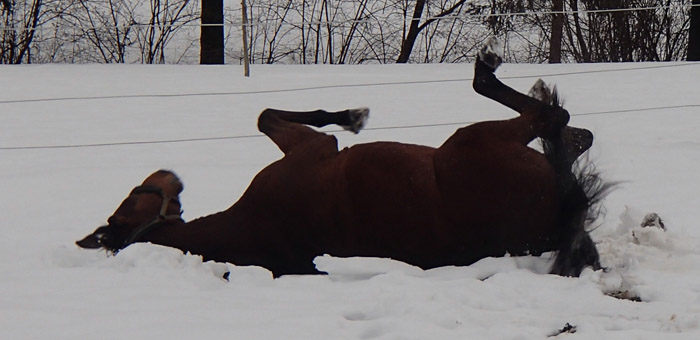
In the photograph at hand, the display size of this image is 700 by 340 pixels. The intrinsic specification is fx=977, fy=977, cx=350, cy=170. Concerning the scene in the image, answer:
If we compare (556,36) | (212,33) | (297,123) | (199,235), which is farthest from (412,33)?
(199,235)

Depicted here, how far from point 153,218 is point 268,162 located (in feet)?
9.63

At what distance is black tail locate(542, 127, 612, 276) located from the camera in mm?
3197

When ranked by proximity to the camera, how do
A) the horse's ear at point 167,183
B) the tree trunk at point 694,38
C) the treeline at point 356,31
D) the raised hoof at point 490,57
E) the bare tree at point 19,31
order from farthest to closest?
1. the bare tree at point 19,31
2. the treeline at point 356,31
3. the tree trunk at point 694,38
4. the raised hoof at point 490,57
5. the horse's ear at point 167,183

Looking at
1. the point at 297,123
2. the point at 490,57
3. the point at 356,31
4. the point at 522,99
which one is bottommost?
the point at 297,123

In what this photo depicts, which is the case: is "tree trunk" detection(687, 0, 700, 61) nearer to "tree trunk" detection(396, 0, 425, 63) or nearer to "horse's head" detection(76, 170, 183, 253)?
"tree trunk" detection(396, 0, 425, 63)

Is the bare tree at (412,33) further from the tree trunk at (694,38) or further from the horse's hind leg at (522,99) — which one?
the horse's hind leg at (522,99)

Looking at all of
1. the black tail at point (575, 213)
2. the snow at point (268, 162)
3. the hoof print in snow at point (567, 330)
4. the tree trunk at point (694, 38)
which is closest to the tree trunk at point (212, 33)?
the snow at point (268, 162)

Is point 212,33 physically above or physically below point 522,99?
above

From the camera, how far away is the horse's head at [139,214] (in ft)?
11.5

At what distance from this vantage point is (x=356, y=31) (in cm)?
1470

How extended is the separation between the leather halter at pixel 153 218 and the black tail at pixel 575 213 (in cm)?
137

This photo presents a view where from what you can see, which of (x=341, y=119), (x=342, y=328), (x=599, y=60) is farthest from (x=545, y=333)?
(x=599, y=60)

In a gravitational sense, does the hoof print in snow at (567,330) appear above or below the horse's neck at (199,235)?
below

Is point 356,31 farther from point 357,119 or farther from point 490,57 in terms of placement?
point 490,57
